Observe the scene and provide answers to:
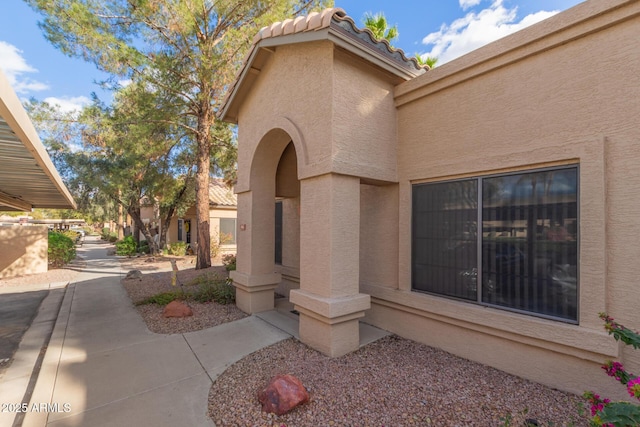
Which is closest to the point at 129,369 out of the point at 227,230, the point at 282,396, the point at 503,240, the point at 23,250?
the point at 282,396

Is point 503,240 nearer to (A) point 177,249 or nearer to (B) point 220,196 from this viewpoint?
(B) point 220,196

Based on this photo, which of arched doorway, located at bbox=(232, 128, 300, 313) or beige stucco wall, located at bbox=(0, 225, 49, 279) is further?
beige stucco wall, located at bbox=(0, 225, 49, 279)

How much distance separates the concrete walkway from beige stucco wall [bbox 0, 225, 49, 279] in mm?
8288

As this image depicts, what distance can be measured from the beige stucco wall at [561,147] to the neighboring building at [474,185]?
15 millimetres

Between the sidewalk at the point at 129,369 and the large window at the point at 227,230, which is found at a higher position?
the large window at the point at 227,230

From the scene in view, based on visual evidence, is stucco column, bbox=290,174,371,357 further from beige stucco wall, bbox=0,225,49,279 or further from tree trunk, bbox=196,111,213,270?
beige stucco wall, bbox=0,225,49,279

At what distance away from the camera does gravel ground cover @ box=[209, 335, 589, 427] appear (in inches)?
130

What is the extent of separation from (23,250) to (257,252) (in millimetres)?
13265

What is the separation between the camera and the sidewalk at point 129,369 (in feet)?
11.4

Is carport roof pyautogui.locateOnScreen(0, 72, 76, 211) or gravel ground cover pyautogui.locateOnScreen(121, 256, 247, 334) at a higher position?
carport roof pyautogui.locateOnScreen(0, 72, 76, 211)

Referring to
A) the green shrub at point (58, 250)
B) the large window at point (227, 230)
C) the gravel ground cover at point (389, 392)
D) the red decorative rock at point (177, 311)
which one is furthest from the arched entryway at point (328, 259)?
the green shrub at point (58, 250)

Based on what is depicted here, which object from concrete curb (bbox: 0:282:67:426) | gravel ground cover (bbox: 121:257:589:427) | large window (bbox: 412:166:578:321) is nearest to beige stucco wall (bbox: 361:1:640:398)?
large window (bbox: 412:166:578:321)

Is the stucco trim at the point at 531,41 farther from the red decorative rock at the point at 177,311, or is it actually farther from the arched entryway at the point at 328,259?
the red decorative rock at the point at 177,311

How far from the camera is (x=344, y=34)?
15.6ft
